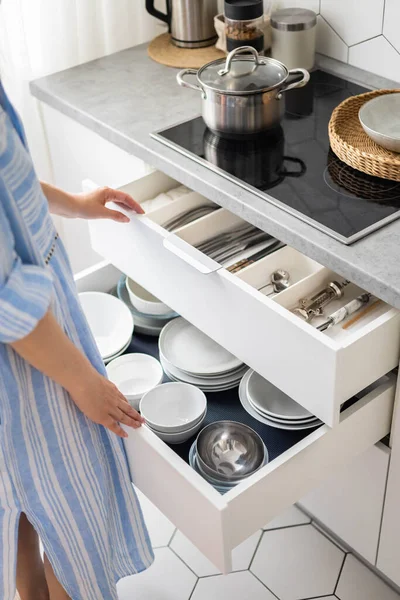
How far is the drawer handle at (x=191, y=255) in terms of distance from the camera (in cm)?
125

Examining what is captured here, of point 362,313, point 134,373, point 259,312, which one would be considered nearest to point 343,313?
point 362,313

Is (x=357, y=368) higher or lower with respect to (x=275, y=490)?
higher

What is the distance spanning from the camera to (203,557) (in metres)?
1.75


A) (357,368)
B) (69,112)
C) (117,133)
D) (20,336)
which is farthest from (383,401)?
(69,112)

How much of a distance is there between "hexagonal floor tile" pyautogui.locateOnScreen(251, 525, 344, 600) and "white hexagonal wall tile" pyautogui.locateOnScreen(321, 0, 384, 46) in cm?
110

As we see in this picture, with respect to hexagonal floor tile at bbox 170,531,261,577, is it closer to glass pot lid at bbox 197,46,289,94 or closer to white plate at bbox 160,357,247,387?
white plate at bbox 160,357,247,387

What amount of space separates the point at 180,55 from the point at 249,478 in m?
1.09

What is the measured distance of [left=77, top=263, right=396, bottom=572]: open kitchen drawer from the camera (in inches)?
45.4

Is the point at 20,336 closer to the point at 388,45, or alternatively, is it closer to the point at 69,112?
the point at 69,112

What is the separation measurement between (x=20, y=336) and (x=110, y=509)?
528 millimetres

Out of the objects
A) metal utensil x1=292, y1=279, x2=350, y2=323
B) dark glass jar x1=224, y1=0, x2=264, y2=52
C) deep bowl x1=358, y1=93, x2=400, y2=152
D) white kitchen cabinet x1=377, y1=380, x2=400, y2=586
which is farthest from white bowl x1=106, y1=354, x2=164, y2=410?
dark glass jar x1=224, y1=0, x2=264, y2=52

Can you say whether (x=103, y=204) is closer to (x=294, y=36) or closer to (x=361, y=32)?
(x=294, y=36)

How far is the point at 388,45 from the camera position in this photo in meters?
1.60

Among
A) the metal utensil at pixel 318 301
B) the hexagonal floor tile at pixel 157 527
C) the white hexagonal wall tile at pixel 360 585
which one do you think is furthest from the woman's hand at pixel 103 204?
the white hexagonal wall tile at pixel 360 585
